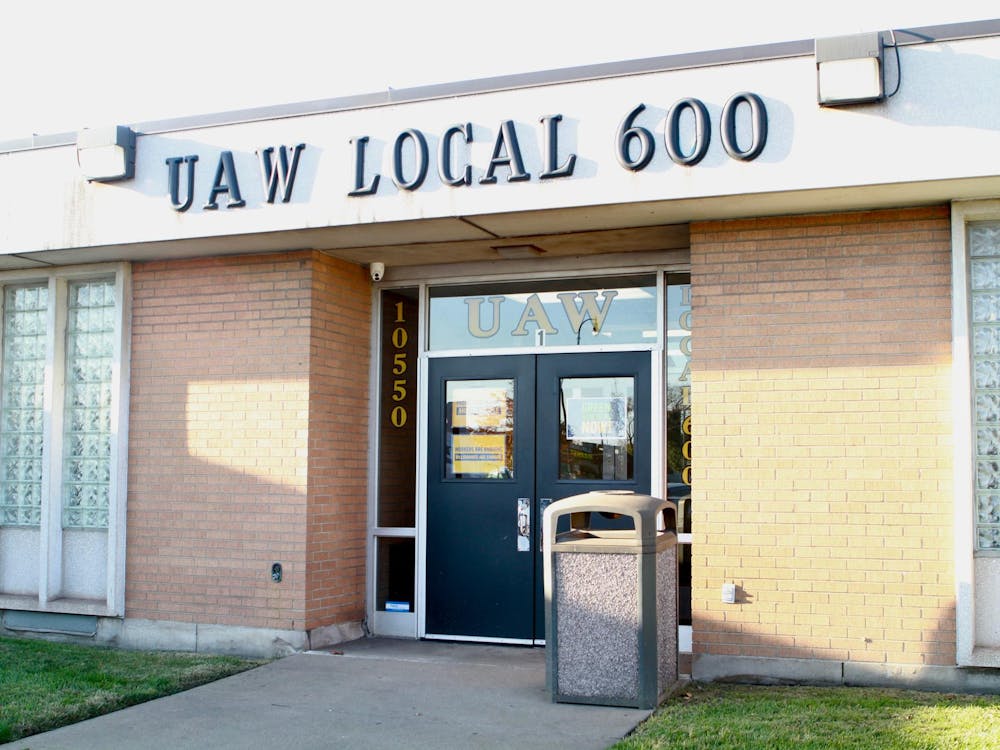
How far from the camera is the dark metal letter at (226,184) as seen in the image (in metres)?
8.23

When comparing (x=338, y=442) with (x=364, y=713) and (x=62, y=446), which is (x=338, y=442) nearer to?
(x=62, y=446)

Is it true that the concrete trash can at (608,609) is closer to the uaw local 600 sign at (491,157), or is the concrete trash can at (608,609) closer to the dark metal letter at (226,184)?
the uaw local 600 sign at (491,157)

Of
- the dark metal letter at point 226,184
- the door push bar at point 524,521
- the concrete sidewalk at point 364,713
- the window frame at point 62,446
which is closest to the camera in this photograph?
the concrete sidewalk at point 364,713

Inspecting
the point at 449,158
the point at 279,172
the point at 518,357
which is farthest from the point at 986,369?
the point at 279,172

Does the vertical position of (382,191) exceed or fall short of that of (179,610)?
it exceeds it

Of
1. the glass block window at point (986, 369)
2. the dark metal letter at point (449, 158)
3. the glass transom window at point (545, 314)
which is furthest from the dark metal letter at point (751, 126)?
the glass transom window at point (545, 314)

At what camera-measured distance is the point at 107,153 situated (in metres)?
8.60

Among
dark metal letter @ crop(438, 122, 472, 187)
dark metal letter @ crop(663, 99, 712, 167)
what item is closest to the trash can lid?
dark metal letter @ crop(663, 99, 712, 167)

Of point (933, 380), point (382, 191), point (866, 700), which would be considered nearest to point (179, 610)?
point (382, 191)

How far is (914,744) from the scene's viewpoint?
18.1 feet

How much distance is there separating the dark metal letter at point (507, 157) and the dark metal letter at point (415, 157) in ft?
1.50

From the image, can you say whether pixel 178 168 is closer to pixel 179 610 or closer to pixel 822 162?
pixel 179 610

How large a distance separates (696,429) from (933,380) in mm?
1559

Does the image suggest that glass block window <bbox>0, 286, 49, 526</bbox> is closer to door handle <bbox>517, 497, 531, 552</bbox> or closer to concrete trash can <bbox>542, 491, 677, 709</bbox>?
door handle <bbox>517, 497, 531, 552</bbox>
